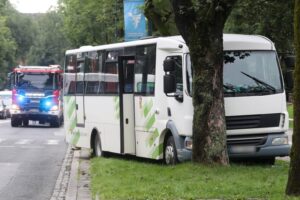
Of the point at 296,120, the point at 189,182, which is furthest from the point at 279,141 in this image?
the point at 296,120

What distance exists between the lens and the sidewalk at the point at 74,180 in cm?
1187

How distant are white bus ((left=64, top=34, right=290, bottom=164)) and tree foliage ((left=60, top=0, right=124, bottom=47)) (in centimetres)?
2035

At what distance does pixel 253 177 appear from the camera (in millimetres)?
11789

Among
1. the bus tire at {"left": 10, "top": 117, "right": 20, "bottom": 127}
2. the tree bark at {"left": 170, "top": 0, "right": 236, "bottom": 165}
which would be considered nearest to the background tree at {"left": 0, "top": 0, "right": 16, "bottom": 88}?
the bus tire at {"left": 10, "top": 117, "right": 20, "bottom": 127}

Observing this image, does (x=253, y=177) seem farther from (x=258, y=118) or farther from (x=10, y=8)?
(x=10, y=8)

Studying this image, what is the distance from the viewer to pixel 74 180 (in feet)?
45.8

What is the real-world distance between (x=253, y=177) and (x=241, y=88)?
292cm

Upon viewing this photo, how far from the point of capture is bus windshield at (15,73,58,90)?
38.5m

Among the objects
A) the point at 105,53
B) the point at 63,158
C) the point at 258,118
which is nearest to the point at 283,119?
the point at 258,118

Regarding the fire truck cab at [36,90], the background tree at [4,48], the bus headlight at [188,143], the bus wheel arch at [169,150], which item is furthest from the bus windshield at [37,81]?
the background tree at [4,48]

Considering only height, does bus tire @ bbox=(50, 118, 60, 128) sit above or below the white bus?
below

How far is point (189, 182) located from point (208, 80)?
250cm

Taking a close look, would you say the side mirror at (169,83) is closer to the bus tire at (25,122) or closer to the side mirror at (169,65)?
the side mirror at (169,65)

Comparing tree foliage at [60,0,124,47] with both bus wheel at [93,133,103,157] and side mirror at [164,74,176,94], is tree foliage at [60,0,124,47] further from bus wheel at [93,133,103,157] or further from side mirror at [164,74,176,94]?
side mirror at [164,74,176,94]
